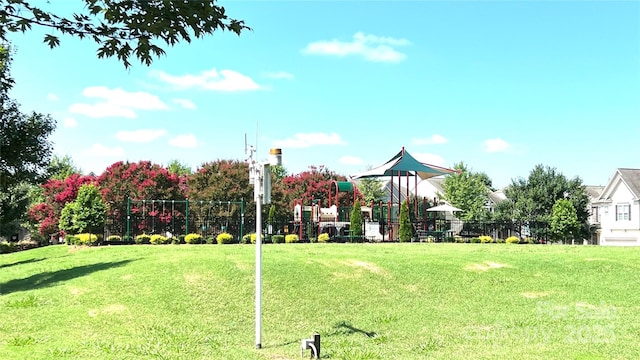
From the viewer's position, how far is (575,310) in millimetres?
11438

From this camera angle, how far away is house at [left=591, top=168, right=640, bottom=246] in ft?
114

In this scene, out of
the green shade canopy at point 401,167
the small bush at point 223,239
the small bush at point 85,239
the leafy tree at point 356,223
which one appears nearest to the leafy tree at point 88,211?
the small bush at point 85,239

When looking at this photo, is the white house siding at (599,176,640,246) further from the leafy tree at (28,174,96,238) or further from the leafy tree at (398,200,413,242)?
the leafy tree at (28,174,96,238)

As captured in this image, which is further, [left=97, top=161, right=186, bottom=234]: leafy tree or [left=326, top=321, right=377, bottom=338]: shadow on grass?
[left=97, top=161, right=186, bottom=234]: leafy tree

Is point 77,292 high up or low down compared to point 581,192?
down

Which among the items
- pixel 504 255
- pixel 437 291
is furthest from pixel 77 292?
pixel 504 255

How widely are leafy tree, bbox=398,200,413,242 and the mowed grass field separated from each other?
8.17m

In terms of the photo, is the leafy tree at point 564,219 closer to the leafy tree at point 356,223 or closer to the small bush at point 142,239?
the leafy tree at point 356,223

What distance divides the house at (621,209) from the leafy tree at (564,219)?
3659mm

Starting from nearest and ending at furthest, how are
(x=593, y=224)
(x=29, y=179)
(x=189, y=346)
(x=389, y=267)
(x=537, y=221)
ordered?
(x=189, y=346), (x=389, y=267), (x=29, y=179), (x=537, y=221), (x=593, y=224)

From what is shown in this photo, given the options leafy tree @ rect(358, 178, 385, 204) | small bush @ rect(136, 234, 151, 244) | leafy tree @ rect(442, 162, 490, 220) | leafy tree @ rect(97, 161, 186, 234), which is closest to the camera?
small bush @ rect(136, 234, 151, 244)

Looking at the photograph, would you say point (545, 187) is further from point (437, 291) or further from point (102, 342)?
point (102, 342)

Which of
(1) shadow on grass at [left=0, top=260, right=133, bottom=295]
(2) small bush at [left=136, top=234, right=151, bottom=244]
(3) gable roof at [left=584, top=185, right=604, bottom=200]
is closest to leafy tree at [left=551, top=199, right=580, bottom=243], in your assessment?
(3) gable roof at [left=584, top=185, right=604, bottom=200]

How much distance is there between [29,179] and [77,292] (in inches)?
359
